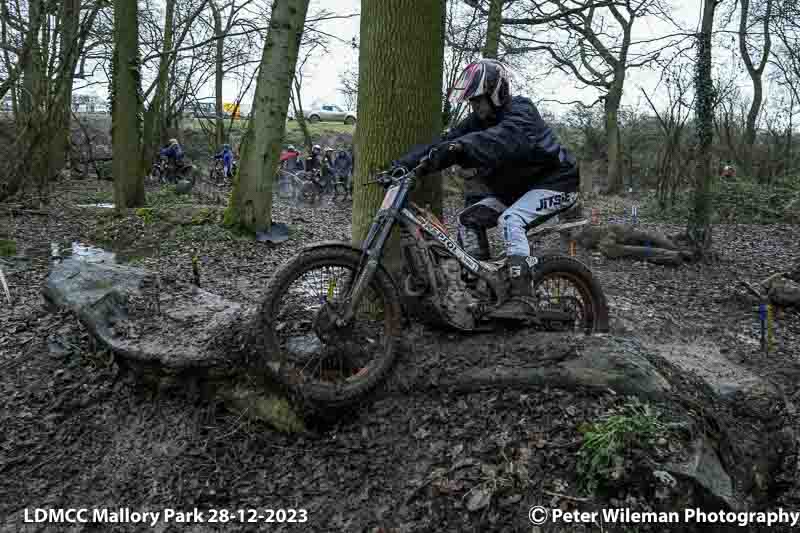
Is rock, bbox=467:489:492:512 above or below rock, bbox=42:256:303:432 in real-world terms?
below

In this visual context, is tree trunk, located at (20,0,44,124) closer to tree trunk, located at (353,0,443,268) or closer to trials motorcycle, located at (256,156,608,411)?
tree trunk, located at (353,0,443,268)

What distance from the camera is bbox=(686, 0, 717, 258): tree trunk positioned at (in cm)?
1041

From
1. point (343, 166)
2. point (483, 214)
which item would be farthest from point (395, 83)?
point (343, 166)

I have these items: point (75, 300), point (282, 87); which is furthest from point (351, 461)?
point (282, 87)

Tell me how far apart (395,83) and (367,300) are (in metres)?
1.50

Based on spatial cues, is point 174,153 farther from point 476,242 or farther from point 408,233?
point 408,233

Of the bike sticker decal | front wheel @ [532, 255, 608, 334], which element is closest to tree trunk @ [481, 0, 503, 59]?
front wheel @ [532, 255, 608, 334]

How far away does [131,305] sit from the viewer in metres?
4.18

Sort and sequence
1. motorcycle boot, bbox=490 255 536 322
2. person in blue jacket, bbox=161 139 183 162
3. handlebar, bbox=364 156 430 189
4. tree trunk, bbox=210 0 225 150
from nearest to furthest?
handlebar, bbox=364 156 430 189 < motorcycle boot, bbox=490 255 536 322 < person in blue jacket, bbox=161 139 183 162 < tree trunk, bbox=210 0 225 150

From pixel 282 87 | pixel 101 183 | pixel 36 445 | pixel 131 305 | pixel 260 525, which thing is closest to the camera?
pixel 260 525

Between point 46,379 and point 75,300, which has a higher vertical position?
point 75,300

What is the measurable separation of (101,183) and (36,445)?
57.9 feet

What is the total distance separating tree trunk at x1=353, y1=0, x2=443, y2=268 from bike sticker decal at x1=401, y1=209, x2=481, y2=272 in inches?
23.5

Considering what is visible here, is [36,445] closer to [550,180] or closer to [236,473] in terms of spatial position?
[236,473]
